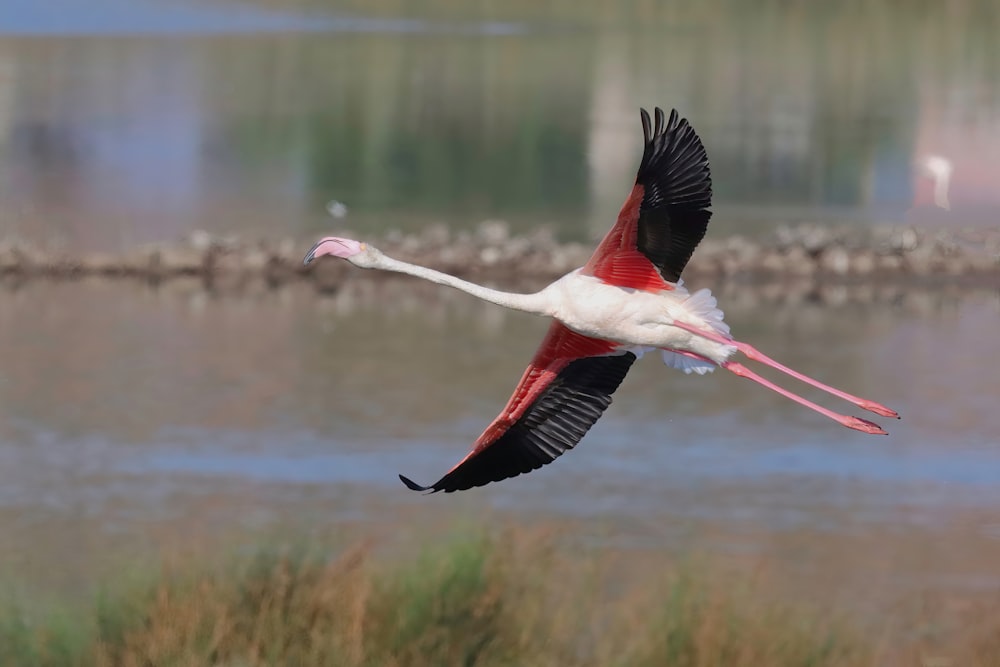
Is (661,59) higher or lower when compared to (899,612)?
higher

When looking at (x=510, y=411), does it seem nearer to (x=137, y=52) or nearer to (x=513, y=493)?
(x=513, y=493)

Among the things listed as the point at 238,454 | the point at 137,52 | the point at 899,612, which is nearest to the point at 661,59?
the point at 137,52

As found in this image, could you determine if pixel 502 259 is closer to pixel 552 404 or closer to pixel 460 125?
pixel 552 404

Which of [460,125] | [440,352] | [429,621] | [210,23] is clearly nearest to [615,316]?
[429,621]

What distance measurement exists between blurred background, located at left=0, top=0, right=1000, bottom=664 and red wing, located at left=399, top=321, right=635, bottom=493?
1.94 feet

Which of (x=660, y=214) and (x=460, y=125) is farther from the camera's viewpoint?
(x=460, y=125)

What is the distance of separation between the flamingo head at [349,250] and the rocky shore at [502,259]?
43.5 ft

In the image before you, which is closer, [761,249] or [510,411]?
[510,411]

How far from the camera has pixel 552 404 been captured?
33.4 ft

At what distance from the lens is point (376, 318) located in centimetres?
2162

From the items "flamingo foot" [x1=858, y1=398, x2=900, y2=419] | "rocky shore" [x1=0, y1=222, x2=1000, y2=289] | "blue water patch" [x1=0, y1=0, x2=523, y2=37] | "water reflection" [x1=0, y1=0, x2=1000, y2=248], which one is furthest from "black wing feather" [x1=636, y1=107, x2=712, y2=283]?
"blue water patch" [x1=0, y1=0, x2=523, y2=37]

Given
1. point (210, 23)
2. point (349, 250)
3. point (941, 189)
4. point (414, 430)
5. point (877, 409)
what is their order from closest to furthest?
point (349, 250), point (877, 409), point (414, 430), point (941, 189), point (210, 23)

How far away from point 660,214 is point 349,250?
1489mm

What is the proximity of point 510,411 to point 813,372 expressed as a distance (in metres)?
9.57
